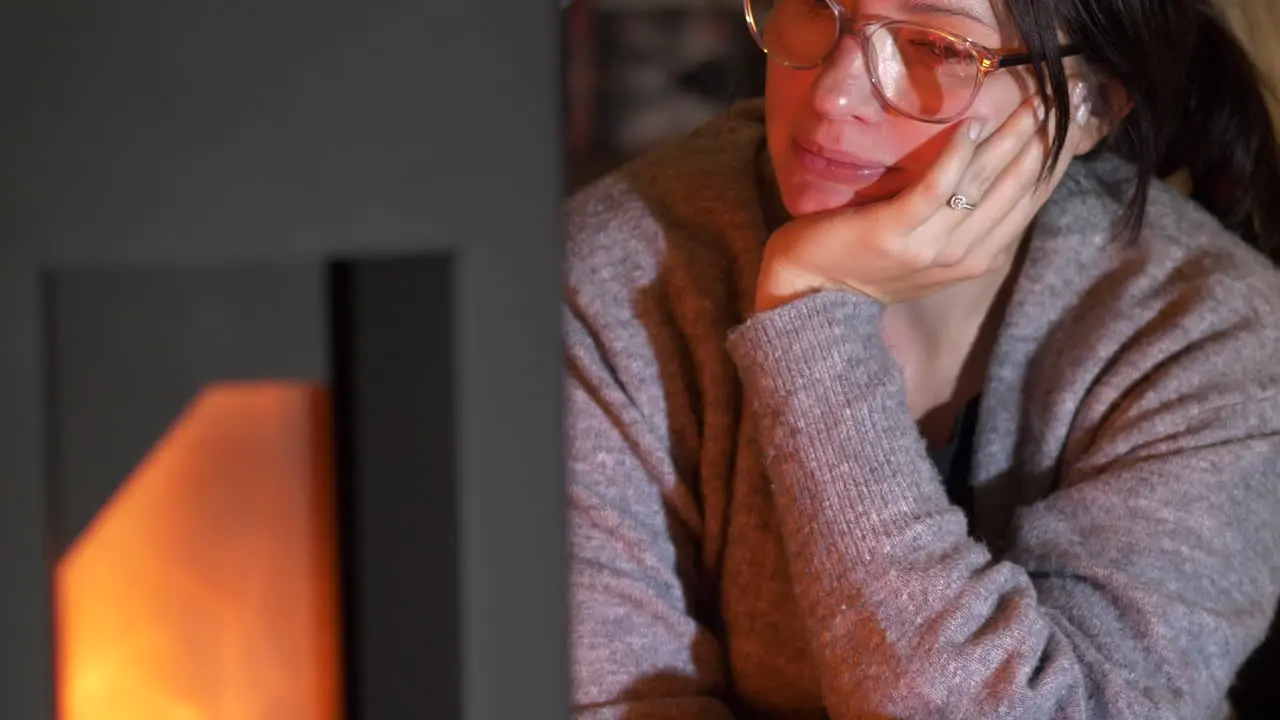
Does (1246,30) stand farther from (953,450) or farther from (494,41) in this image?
(494,41)

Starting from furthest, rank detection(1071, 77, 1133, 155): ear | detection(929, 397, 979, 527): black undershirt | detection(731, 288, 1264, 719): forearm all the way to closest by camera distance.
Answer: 1. detection(929, 397, 979, 527): black undershirt
2. detection(1071, 77, 1133, 155): ear
3. detection(731, 288, 1264, 719): forearm

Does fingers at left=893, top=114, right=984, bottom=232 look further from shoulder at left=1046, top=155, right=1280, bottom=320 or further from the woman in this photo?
shoulder at left=1046, top=155, right=1280, bottom=320

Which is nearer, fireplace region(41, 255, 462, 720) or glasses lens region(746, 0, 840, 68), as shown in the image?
fireplace region(41, 255, 462, 720)

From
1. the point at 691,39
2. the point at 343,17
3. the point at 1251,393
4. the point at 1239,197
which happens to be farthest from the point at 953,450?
the point at 691,39

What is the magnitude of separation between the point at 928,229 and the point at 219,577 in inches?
20.9

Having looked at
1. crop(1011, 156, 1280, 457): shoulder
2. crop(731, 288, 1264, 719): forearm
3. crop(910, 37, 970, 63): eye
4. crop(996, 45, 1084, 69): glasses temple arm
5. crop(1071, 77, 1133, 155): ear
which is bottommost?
crop(731, 288, 1264, 719): forearm

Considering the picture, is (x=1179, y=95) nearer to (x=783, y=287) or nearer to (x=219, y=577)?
(x=783, y=287)

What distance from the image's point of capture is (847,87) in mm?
879

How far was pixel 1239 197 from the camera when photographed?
1.15m

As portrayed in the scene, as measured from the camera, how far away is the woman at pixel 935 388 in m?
0.86

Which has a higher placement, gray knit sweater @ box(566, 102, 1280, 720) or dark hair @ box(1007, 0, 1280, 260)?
dark hair @ box(1007, 0, 1280, 260)

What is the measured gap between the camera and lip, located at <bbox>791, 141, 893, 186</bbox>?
3.02ft

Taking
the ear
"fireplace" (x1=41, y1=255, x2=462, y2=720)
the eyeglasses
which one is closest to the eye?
the eyeglasses

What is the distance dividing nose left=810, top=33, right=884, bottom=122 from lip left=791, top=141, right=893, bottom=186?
36mm
